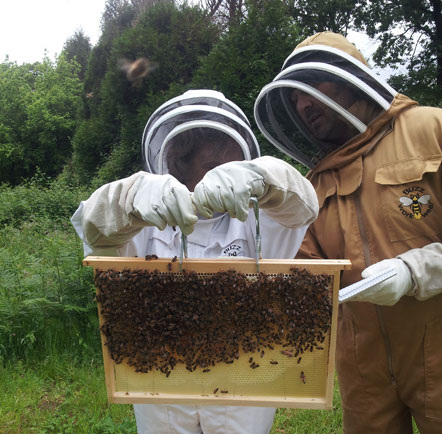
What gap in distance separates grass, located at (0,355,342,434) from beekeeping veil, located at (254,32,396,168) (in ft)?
7.60

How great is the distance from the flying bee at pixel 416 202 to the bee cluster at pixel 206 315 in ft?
2.62

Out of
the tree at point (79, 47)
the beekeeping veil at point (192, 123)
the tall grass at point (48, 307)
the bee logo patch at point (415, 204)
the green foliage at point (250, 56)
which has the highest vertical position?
the tree at point (79, 47)

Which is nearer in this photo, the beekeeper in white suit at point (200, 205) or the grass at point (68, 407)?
the beekeeper in white suit at point (200, 205)

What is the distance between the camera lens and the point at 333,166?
2262 millimetres

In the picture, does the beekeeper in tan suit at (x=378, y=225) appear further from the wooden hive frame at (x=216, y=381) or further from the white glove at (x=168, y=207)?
the white glove at (x=168, y=207)

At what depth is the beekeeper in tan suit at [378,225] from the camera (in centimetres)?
203

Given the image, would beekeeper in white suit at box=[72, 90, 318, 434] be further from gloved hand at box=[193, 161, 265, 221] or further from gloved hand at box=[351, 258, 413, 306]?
gloved hand at box=[351, 258, 413, 306]

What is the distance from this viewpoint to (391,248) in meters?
2.08

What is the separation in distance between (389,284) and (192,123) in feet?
3.87

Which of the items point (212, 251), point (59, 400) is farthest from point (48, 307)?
point (212, 251)

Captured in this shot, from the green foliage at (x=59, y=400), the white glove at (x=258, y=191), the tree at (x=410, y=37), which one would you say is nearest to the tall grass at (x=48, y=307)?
the green foliage at (x=59, y=400)

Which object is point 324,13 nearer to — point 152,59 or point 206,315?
point 152,59

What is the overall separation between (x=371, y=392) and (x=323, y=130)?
1.47m

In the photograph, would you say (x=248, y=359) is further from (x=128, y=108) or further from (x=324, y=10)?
(x=324, y=10)
